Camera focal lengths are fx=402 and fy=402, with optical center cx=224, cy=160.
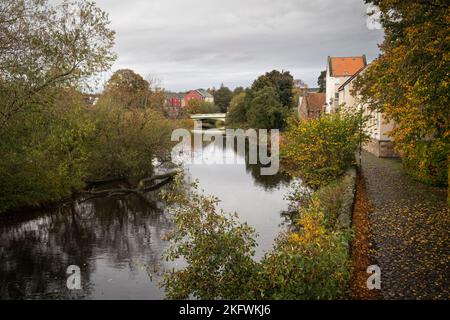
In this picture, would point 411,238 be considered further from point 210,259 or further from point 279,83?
point 279,83

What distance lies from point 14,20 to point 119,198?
43.4 ft

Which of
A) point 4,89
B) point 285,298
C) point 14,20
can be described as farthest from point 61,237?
point 285,298

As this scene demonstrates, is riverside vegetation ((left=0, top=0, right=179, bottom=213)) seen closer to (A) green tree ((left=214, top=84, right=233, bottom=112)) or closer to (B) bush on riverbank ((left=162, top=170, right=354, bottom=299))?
(B) bush on riverbank ((left=162, top=170, right=354, bottom=299))

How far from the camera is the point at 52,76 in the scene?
47.3 ft

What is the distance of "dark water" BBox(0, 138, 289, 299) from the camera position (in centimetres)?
1197

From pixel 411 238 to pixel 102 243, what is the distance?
11.3m

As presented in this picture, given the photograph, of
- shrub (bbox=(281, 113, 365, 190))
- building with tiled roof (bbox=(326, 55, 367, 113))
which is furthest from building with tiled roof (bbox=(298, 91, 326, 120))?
shrub (bbox=(281, 113, 365, 190))

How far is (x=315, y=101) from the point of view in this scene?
6588cm

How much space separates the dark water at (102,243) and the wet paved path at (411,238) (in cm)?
435

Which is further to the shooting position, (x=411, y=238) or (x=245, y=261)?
(x=411, y=238)

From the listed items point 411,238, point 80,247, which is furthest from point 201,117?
point 411,238

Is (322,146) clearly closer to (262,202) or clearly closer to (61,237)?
(262,202)

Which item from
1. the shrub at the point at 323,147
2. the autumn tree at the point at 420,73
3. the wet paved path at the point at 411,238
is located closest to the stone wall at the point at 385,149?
the shrub at the point at 323,147

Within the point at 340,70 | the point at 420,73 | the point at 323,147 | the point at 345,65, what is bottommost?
the point at 323,147
